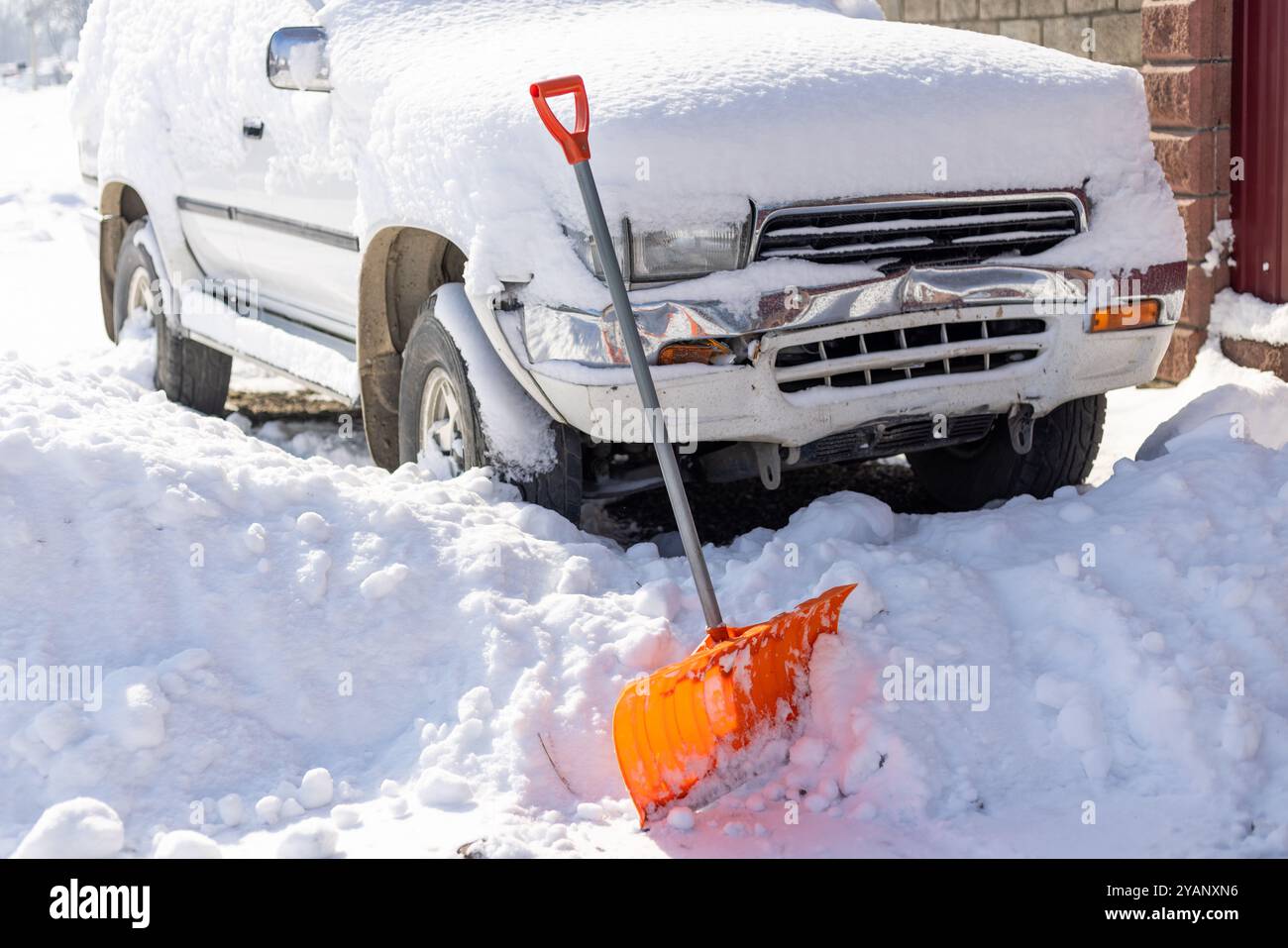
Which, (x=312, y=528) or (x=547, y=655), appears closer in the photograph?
(x=547, y=655)

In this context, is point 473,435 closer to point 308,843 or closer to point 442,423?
point 442,423

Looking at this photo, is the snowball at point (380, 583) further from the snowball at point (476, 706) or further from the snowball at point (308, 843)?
the snowball at point (308, 843)

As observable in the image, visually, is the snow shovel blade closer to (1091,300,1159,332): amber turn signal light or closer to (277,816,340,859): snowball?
(277,816,340,859): snowball

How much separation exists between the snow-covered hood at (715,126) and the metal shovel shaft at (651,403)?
380 mm

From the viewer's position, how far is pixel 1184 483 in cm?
420

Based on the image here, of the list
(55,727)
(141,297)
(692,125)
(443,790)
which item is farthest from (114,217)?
(443,790)

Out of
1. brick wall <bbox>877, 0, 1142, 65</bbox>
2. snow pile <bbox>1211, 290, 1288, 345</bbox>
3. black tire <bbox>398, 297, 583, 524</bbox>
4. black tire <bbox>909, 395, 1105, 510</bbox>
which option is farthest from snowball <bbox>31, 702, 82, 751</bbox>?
brick wall <bbox>877, 0, 1142, 65</bbox>

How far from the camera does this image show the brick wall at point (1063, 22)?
23.3 feet

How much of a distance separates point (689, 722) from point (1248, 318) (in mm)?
4169

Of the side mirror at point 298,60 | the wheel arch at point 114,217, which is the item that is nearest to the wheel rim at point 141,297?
the wheel arch at point 114,217

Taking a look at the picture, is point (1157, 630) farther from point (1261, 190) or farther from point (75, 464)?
point (1261, 190)

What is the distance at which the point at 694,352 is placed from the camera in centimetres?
396
